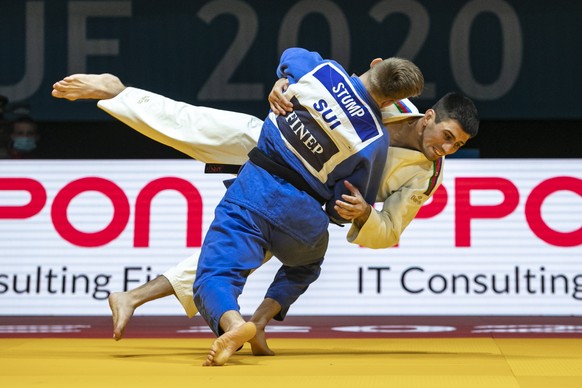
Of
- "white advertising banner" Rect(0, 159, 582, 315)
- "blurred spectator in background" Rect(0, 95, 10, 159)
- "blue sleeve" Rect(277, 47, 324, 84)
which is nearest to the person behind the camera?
"blue sleeve" Rect(277, 47, 324, 84)

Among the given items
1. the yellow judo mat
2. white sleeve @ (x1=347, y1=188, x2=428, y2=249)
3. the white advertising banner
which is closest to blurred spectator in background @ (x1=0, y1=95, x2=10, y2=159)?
the white advertising banner

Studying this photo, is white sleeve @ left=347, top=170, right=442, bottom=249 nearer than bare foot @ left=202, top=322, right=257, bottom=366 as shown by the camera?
No

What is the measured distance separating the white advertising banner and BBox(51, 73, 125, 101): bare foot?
2.10 meters

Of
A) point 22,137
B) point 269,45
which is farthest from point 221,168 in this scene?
point 269,45

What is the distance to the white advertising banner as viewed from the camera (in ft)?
18.1

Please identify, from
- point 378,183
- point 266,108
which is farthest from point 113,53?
point 378,183

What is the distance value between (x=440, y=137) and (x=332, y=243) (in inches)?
89.2

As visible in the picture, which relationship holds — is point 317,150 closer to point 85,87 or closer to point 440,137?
point 440,137

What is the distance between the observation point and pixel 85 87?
355 cm

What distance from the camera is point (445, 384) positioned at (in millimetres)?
2520

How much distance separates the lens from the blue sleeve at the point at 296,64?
3330 millimetres

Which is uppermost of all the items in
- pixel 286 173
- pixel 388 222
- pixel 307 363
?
pixel 286 173

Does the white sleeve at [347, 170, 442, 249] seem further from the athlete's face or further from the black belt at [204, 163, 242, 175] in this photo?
the black belt at [204, 163, 242, 175]

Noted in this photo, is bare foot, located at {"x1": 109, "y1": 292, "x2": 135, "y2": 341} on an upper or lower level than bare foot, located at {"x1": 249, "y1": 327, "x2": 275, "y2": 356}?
upper
